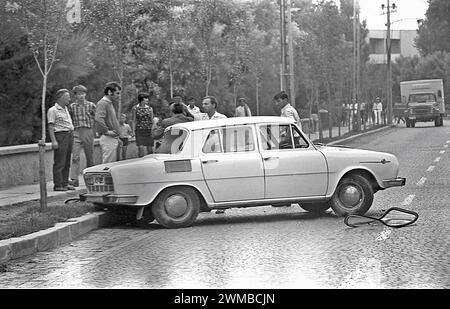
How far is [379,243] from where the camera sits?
406 inches

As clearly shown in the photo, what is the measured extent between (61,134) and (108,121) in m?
1.05

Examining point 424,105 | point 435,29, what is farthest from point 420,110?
point 435,29

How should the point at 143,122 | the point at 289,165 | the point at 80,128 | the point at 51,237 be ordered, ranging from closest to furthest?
the point at 51,237
the point at 289,165
the point at 80,128
the point at 143,122

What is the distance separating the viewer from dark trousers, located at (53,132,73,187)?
1622 centimetres

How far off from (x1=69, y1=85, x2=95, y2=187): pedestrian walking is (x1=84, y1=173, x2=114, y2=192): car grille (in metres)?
4.38

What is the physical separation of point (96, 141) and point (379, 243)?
41.0 ft

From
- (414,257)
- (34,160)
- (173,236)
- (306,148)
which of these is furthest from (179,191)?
(34,160)

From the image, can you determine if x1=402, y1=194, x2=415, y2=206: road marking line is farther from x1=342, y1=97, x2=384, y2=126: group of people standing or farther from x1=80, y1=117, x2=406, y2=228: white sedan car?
x1=342, y1=97, x2=384, y2=126: group of people standing

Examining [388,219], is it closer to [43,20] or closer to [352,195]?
[352,195]

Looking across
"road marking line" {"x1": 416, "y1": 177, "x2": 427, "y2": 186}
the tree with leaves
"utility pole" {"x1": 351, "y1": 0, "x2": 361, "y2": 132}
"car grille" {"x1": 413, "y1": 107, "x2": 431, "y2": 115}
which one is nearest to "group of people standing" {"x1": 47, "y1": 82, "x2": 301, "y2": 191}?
"road marking line" {"x1": 416, "y1": 177, "x2": 427, "y2": 186}

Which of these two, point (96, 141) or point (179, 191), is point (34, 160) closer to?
point (96, 141)

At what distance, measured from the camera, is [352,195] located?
42.3 feet

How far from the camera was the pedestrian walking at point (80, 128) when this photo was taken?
17000 millimetres

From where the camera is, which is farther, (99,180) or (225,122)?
(225,122)
